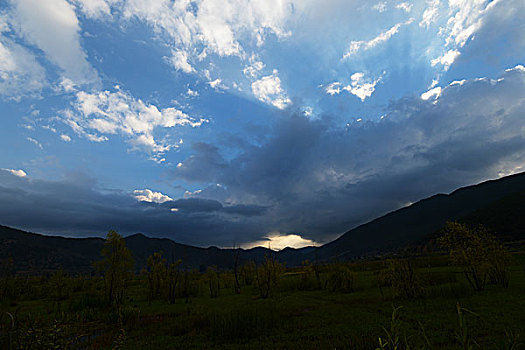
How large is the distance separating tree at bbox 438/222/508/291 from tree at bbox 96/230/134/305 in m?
29.8

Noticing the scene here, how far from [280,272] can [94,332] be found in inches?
728

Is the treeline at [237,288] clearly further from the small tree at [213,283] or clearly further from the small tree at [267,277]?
the small tree at [213,283]

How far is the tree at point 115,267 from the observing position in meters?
28.2

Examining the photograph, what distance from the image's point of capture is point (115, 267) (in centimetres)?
2862

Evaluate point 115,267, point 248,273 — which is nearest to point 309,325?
point 115,267

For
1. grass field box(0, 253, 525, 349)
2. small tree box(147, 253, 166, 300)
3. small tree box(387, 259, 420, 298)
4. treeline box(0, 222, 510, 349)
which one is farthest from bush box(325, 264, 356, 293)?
small tree box(147, 253, 166, 300)

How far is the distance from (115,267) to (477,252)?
3288 centimetres

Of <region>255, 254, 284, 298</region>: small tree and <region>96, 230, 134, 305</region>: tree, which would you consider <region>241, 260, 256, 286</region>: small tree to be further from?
<region>96, 230, 134, 305</region>: tree

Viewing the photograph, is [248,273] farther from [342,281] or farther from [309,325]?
[309,325]

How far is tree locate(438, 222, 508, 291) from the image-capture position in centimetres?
2189

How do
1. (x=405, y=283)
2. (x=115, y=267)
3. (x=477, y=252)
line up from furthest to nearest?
(x=115, y=267)
(x=477, y=252)
(x=405, y=283)

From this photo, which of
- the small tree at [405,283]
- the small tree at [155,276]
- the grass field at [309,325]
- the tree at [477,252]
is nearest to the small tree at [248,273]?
the small tree at [155,276]

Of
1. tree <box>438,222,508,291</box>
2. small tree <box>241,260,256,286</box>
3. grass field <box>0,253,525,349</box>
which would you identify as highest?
tree <box>438,222,508,291</box>

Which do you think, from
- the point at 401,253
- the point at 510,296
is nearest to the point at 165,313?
the point at 401,253
